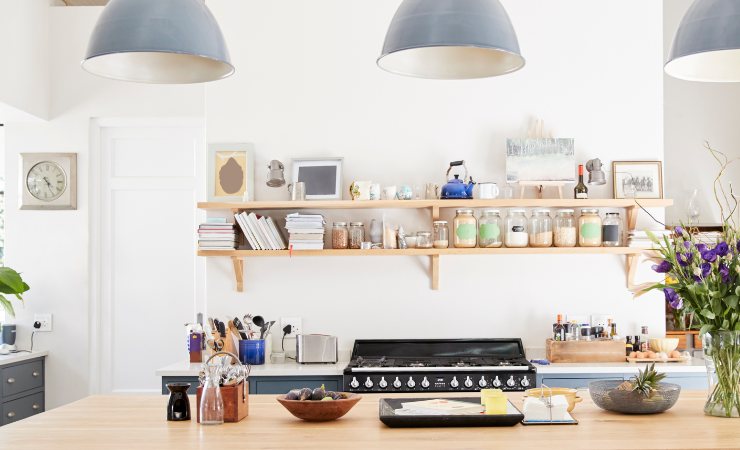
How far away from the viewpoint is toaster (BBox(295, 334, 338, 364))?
5.05 metres

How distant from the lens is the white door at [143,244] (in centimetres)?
627

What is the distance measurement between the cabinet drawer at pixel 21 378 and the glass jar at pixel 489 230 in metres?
A: 3.28

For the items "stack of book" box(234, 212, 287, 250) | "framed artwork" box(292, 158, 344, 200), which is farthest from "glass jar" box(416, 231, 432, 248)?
"stack of book" box(234, 212, 287, 250)

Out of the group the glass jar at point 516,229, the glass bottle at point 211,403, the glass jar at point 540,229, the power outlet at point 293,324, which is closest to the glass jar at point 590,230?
the glass jar at point 540,229

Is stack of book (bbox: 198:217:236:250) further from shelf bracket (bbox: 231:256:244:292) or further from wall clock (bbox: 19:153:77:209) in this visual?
wall clock (bbox: 19:153:77:209)

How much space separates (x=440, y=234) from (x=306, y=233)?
825mm

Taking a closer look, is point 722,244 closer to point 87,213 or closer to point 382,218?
point 382,218

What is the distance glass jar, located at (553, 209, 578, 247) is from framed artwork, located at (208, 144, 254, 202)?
6.35ft

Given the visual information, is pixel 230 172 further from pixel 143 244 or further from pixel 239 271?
pixel 143 244

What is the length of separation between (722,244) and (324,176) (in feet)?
9.63

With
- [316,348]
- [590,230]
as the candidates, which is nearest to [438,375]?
[316,348]

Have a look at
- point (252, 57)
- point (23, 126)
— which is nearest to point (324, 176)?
point (252, 57)

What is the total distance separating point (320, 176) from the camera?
17.5 feet

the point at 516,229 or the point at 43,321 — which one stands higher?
the point at 516,229
